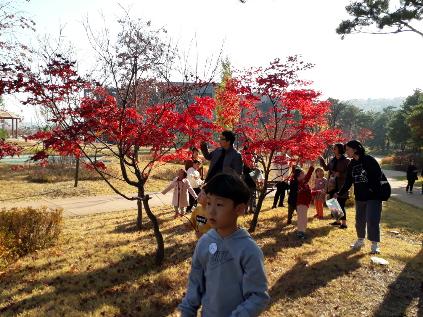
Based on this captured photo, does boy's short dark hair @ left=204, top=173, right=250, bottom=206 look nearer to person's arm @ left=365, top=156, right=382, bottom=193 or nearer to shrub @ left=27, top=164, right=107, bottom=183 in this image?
person's arm @ left=365, top=156, right=382, bottom=193

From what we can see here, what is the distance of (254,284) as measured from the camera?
2.17 m

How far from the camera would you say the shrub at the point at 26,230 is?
6.93 meters

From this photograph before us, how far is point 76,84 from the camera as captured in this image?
6.13 m

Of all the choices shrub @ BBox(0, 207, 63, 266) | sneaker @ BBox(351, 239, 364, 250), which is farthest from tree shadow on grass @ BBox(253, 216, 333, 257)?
shrub @ BBox(0, 207, 63, 266)

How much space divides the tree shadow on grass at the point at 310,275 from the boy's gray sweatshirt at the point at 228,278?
285cm

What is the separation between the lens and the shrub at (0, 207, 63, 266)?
693 centimetres

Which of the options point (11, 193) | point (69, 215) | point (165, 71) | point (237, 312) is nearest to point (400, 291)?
point (237, 312)

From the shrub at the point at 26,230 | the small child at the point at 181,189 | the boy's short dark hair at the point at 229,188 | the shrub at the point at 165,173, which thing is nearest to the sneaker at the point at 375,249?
the small child at the point at 181,189

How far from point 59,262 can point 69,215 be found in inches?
192

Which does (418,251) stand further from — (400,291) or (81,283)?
(81,283)

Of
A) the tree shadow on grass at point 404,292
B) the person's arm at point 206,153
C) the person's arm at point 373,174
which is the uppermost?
the person's arm at point 206,153

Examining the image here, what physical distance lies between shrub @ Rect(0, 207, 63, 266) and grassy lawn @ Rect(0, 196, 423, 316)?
29 centimetres

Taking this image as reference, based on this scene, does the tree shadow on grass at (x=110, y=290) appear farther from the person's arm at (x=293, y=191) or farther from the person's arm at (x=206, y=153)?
the person's arm at (x=293, y=191)

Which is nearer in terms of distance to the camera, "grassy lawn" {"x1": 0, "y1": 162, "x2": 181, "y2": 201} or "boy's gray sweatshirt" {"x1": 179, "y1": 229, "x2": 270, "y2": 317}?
"boy's gray sweatshirt" {"x1": 179, "y1": 229, "x2": 270, "y2": 317}
